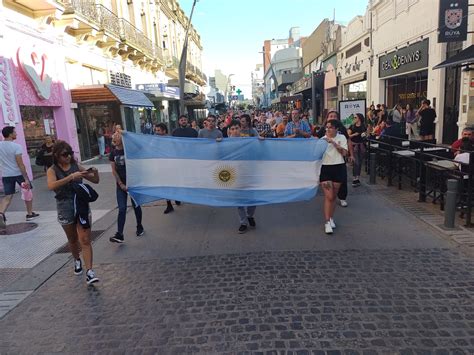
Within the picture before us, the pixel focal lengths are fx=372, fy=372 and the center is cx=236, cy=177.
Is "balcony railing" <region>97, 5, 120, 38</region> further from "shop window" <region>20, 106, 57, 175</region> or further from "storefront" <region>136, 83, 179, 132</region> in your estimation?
"shop window" <region>20, 106, 57, 175</region>

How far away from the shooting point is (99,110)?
18484 millimetres

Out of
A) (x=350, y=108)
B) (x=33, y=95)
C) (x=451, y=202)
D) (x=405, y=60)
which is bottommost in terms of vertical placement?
(x=451, y=202)

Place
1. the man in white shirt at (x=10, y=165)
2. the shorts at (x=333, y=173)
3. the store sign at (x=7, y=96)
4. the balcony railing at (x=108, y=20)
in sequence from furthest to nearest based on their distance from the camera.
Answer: the balcony railing at (x=108, y=20) < the store sign at (x=7, y=96) < the man in white shirt at (x=10, y=165) < the shorts at (x=333, y=173)

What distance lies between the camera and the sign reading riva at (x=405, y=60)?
14.2 m

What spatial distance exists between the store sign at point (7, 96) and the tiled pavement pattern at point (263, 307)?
7.57 meters

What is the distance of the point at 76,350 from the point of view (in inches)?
126

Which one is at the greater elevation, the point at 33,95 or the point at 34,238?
the point at 33,95

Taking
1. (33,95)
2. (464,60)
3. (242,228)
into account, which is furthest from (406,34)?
(33,95)

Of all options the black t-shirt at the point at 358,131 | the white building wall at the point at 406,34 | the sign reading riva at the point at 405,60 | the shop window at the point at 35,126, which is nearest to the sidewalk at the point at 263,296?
the black t-shirt at the point at 358,131

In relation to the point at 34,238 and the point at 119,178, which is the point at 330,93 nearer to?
the point at 119,178

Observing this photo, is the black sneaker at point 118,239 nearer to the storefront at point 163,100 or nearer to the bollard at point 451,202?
the bollard at point 451,202

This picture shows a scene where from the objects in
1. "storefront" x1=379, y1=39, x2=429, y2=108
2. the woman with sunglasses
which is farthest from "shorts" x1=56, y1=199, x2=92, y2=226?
"storefront" x1=379, y1=39, x2=429, y2=108

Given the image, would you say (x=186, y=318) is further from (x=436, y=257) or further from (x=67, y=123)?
(x=67, y=123)

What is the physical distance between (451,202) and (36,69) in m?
12.7
